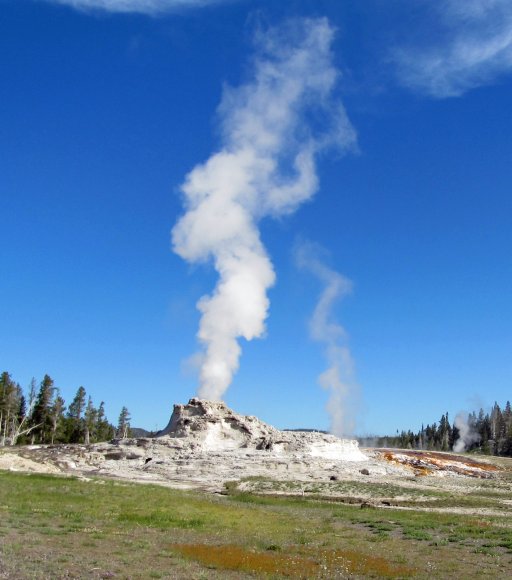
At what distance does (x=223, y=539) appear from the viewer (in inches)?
1000

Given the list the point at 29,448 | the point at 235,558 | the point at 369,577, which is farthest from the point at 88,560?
the point at 29,448

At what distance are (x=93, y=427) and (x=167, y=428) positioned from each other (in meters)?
40.5

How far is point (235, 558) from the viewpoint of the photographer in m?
20.9

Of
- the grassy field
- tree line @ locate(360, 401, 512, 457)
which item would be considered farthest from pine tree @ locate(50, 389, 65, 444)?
tree line @ locate(360, 401, 512, 457)

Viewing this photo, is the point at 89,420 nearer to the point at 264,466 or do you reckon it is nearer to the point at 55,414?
the point at 55,414

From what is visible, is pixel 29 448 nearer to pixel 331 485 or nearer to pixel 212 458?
pixel 212 458

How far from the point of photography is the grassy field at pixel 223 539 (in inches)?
742

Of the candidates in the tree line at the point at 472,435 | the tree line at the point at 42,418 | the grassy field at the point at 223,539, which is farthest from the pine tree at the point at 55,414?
the tree line at the point at 472,435

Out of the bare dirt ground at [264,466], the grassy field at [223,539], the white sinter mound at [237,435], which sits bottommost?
the grassy field at [223,539]

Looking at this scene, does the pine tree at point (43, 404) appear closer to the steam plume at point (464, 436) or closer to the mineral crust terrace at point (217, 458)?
the mineral crust terrace at point (217, 458)

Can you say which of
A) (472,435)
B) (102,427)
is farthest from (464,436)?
(102,427)

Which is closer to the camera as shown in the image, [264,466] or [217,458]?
[264,466]

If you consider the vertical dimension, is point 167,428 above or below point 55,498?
above

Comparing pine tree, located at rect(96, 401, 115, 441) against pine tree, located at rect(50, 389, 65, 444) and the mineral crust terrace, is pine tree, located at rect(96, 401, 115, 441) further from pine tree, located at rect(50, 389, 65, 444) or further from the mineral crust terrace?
the mineral crust terrace
